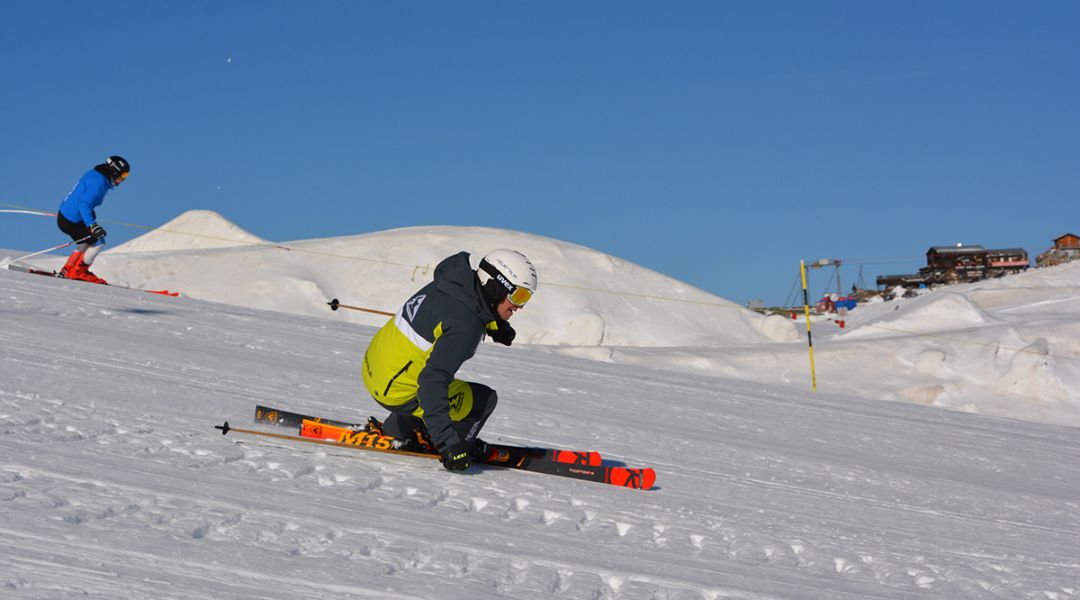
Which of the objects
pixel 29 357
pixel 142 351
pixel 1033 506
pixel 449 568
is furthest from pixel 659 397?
pixel 449 568

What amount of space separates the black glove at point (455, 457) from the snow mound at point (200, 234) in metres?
29.1

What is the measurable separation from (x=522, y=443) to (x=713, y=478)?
1375 millimetres

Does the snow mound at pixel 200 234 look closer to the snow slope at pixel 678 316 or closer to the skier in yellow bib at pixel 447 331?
the snow slope at pixel 678 316

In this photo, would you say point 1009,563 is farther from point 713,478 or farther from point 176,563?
point 176,563

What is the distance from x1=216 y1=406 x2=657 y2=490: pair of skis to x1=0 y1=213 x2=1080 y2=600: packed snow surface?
15 centimetres

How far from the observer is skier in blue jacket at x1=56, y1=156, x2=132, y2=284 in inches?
590

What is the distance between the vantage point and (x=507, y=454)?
6.10 m

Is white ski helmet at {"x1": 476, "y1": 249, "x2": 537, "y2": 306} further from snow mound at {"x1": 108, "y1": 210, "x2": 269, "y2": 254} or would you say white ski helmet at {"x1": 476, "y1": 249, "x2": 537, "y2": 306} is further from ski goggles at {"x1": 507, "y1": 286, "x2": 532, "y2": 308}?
snow mound at {"x1": 108, "y1": 210, "x2": 269, "y2": 254}

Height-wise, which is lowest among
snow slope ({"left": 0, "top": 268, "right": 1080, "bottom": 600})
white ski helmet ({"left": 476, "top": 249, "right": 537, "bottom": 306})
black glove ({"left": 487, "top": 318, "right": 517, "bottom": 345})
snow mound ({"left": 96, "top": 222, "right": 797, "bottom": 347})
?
snow slope ({"left": 0, "top": 268, "right": 1080, "bottom": 600})

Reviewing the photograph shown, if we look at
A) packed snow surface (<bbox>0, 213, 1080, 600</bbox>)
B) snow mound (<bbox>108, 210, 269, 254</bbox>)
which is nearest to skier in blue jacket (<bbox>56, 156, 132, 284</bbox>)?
packed snow surface (<bbox>0, 213, 1080, 600</bbox>)

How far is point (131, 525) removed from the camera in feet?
12.0

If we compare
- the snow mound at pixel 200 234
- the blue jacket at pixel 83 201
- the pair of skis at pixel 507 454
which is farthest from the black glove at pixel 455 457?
the snow mound at pixel 200 234

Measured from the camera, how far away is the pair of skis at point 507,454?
5891mm

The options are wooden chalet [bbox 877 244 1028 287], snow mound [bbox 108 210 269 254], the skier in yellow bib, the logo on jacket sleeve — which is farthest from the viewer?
wooden chalet [bbox 877 244 1028 287]
